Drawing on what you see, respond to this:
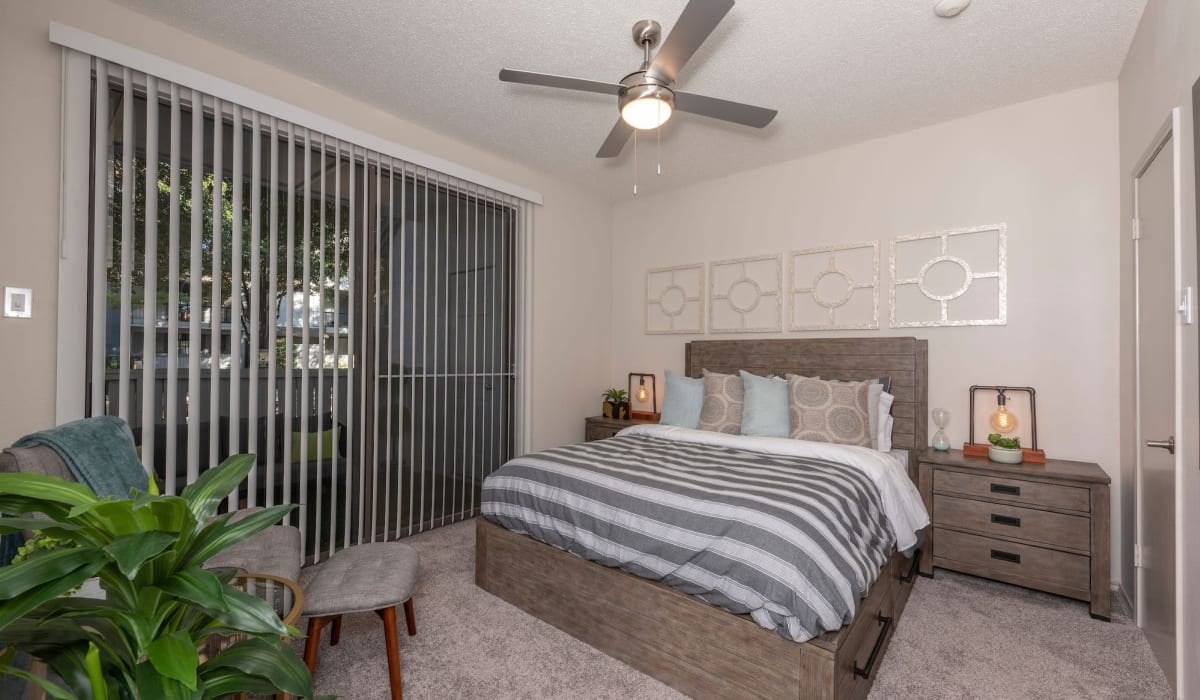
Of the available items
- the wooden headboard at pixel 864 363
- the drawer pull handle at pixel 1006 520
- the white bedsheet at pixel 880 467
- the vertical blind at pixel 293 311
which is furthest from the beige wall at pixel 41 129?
the drawer pull handle at pixel 1006 520

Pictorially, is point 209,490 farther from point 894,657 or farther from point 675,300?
point 675,300

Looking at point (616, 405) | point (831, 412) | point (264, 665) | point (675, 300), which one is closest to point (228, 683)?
point (264, 665)

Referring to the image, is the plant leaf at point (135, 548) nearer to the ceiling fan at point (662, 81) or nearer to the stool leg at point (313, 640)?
the stool leg at point (313, 640)

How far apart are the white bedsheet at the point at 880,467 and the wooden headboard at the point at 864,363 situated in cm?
41

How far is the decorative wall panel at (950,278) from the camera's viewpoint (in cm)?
317

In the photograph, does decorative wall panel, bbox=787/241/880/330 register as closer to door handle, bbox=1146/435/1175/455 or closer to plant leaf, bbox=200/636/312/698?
door handle, bbox=1146/435/1175/455

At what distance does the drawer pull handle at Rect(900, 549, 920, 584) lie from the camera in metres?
2.61

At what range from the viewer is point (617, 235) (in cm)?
509

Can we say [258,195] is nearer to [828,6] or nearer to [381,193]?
[381,193]

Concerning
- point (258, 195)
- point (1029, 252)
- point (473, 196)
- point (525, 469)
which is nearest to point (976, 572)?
point (1029, 252)

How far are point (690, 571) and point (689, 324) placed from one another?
286 centimetres

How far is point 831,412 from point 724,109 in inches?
71.3

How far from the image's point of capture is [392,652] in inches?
70.7

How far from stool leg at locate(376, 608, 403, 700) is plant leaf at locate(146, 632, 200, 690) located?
1.20 meters
